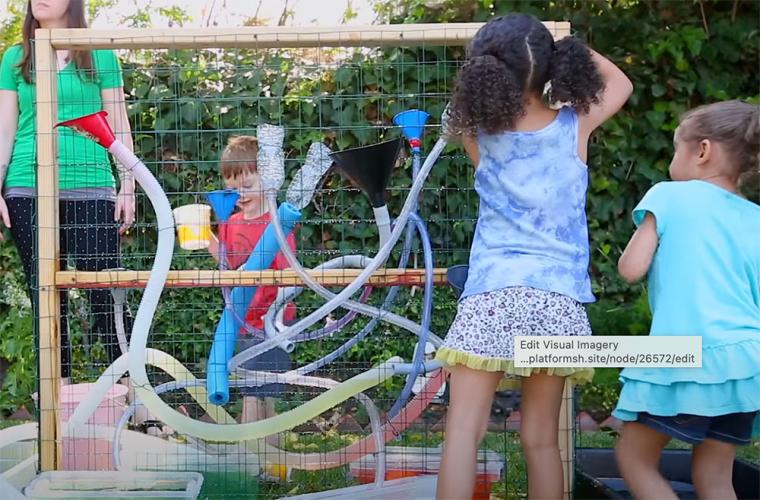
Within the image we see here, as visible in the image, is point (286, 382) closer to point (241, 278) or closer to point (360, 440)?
point (360, 440)

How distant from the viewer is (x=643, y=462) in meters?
1.97

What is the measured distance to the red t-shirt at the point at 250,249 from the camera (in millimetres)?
2617

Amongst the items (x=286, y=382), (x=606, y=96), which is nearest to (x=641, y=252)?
(x=606, y=96)

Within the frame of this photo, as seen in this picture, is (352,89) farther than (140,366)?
Yes

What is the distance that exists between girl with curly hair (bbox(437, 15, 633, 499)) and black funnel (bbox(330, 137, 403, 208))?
32cm

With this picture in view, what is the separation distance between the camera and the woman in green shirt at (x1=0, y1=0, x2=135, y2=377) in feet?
8.48

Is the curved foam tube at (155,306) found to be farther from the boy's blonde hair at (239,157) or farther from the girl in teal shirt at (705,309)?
the girl in teal shirt at (705,309)

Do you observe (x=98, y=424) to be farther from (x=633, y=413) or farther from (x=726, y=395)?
(x=726, y=395)

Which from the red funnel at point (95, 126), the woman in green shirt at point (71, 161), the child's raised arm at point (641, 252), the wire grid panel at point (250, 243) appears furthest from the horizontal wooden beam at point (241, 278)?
the child's raised arm at point (641, 252)

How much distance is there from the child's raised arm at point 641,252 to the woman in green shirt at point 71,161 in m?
1.32

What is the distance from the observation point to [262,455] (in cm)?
272

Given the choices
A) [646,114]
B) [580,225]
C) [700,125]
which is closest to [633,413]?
[580,225]

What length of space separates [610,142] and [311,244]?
49.7 inches

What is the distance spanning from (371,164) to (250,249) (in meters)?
0.54
